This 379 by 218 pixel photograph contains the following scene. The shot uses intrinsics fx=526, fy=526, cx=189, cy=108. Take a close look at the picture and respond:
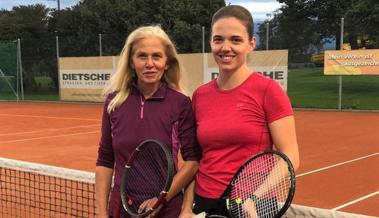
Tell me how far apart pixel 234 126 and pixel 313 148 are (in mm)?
8719

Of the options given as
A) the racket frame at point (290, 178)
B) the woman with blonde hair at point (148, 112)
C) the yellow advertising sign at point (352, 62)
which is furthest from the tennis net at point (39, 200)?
the yellow advertising sign at point (352, 62)

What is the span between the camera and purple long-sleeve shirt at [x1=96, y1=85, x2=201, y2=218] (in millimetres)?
2473

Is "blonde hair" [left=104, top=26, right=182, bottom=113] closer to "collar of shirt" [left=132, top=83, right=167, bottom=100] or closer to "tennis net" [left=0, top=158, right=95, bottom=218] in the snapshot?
"collar of shirt" [left=132, top=83, right=167, bottom=100]

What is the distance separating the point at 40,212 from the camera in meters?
6.04

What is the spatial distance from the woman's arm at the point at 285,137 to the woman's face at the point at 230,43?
0.33m

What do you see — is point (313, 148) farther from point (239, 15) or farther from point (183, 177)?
point (239, 15)

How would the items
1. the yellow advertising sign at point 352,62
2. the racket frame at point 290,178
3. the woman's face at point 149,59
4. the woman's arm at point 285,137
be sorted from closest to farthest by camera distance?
the racket frame at point 290,178
the woman's arm at point 285,137
the woman's face at point 149,59
the yellow advertising sign at point 352,62

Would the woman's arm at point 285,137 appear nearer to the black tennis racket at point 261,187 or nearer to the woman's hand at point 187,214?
the black tennis racket at point 261,187

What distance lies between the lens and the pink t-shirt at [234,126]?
2.26 metres

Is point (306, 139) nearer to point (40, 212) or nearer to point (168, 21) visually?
point (40, 212)

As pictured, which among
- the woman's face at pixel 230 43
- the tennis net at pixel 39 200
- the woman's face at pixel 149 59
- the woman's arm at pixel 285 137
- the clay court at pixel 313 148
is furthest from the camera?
the clay court at pixel 313 148

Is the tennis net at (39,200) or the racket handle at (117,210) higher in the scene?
the racket handle at (117,210)

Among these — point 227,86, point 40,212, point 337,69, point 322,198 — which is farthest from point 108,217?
point 337,69

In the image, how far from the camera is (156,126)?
2467 millimetres
